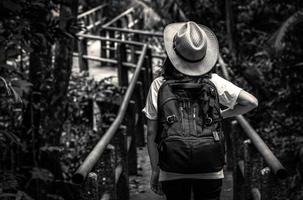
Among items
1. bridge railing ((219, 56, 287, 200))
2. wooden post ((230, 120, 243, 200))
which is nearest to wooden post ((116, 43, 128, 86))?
bridge railing ((219, 56, 287, 200))

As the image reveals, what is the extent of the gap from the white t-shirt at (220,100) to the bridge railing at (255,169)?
33 cm

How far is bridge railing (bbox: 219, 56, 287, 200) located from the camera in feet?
12.8

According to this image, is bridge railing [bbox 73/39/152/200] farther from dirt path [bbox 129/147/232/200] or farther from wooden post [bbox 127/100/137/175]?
dirt path [bbox 129/147/232/200]

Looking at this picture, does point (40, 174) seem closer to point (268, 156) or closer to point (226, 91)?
point (268, 156)

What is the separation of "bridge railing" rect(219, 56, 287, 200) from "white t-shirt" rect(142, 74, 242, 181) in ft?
A: 1.09

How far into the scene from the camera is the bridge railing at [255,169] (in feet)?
12.8

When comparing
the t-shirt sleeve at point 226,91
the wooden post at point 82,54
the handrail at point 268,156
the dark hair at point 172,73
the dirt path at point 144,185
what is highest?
the wooden post at point 82,54

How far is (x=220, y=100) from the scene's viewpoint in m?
3.84

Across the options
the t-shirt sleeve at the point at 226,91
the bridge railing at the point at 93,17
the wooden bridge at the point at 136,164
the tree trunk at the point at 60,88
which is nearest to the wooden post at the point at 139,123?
the wooden bridge at the point at 136,164

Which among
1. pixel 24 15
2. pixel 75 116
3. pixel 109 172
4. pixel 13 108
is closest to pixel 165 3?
pixel 75 116

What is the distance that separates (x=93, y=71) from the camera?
15.4 metres

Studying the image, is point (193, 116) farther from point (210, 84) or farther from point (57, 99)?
point (57, 99)

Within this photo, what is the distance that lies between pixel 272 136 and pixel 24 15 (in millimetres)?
4478

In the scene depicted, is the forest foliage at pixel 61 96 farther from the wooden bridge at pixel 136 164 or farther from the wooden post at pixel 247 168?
the wooden post at pixel 247 168
